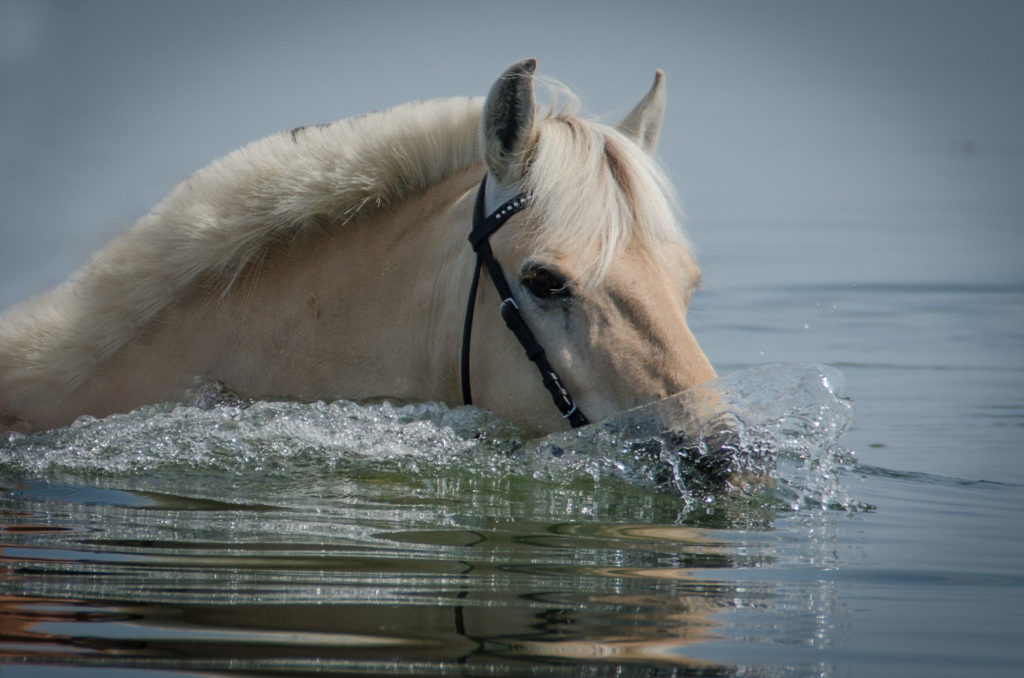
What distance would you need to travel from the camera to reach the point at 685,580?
100.0 inches

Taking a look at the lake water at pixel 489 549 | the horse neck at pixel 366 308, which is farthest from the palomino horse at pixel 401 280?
the lake water at pixel 489 549

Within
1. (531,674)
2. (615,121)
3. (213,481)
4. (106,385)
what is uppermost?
(615,121)

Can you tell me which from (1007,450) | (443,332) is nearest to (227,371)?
(443,332)

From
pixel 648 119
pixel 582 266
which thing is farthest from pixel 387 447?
pixel 648 119

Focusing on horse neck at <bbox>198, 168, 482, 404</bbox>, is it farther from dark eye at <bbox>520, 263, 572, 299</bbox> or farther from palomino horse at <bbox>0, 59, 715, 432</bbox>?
dark eye at <bbox>520, 263, 572, 299</bbox>

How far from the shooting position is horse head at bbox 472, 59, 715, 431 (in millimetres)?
3213

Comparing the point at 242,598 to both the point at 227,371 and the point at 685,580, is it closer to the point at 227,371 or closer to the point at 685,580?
the point at 685,580

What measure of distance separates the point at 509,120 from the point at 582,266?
0.56 meters

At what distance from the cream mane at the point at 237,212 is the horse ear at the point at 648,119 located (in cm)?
34

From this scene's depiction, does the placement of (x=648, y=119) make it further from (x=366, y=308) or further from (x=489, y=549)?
(x=489, y=549)

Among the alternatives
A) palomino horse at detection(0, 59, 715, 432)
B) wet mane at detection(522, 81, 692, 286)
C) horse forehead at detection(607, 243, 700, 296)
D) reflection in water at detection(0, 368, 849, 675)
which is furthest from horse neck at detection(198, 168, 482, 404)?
horse forehead at detection(607, 243, 700, 296)

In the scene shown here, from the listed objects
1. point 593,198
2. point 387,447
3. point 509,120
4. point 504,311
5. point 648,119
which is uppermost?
point 648,119

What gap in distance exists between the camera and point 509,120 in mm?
3479

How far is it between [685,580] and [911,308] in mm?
8994
